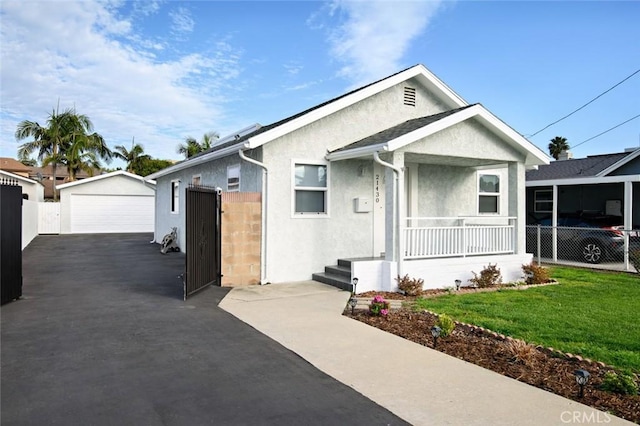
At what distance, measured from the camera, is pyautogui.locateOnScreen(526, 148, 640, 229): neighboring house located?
683 inches

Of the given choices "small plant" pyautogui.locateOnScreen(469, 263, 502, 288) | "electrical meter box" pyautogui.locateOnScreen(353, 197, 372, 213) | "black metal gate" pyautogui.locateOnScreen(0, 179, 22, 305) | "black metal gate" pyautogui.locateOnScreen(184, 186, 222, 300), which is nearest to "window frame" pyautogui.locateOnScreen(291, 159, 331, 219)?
"electrical meter box" pyautogui.locateOnScreen(353, 197, 372, 213)

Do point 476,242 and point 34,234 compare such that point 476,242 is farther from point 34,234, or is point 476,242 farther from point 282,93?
point 34,234

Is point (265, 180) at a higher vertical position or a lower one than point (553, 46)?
lower

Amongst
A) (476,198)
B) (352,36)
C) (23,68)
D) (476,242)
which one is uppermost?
(352,36)

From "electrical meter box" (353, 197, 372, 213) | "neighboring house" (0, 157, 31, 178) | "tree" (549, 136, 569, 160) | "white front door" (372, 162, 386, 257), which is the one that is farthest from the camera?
"neighboring house" (0, 157, 31, 178)

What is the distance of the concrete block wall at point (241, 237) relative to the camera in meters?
9.98

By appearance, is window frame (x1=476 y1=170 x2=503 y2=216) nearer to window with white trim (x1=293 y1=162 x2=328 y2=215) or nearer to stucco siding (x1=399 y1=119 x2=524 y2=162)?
stucco siding (x1=399 y1=119 x2=524 y2=162)

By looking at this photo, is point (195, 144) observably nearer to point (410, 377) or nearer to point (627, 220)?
point (627, 220)

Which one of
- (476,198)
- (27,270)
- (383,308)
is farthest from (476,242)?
(27,270)

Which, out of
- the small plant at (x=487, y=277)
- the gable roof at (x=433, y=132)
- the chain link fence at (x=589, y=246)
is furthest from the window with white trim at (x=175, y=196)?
the chain link fence at (x=589, y=246)

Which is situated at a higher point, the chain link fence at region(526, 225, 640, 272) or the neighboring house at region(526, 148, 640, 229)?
the neighboring house at region(526, 148, 640, 229)

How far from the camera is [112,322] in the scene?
675 centimetres

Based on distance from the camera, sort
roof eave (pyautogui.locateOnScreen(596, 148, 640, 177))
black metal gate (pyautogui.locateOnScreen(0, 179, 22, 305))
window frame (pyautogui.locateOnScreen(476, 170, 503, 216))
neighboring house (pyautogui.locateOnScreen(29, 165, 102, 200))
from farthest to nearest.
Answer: neighboring house (pyautogui.locateOnScreen(29, 165, 102, 200))
roof eave (pyautogui.locateOnScreen(596, 148, 640, 177))
window frame (pyautogui.locateOnScreen(476, 170, 503, 216))
black metal gate (pyautogui.locateOnScreen(0, 179, 22, 305))

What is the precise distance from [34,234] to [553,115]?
30.8m
